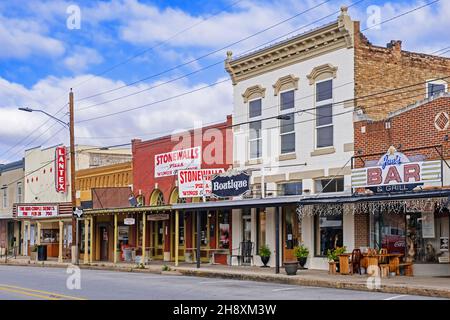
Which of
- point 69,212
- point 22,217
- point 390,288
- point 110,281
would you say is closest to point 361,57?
point 390,288

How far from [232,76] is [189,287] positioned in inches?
558

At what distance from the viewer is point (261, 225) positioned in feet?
106

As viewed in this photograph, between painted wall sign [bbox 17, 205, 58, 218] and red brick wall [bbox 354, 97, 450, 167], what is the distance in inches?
898

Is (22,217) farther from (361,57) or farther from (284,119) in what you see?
(361,57)

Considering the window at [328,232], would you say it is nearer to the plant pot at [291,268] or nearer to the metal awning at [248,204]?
the metal awning at [248,204]

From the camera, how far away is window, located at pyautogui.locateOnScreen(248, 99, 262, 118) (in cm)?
3281

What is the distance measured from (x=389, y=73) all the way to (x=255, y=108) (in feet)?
21.0

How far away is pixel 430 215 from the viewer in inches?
997

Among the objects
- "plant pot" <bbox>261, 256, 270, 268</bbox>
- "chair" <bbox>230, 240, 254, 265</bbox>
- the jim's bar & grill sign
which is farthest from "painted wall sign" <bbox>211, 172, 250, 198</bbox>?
the jim's bar & grill sign

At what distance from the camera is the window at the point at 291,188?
1186 inches

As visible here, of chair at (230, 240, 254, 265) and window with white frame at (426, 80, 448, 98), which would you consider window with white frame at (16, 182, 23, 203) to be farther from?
window with white frame at (426, 80, 448, 98)

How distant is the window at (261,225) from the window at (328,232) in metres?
3.36

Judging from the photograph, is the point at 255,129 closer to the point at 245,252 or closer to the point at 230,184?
the point at 230,184
